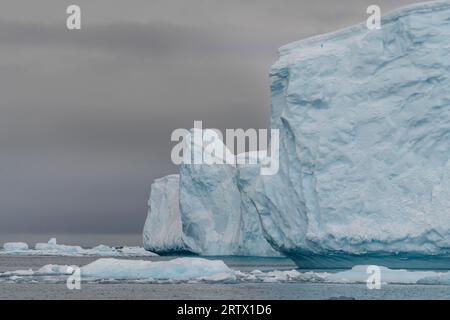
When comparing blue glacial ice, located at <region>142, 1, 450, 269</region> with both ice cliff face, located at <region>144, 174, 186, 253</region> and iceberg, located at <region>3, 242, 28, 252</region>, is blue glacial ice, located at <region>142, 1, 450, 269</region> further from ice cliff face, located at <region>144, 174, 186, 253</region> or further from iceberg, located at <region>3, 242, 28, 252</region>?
iceberg, located at <region>3, 242, 28, 252</region>

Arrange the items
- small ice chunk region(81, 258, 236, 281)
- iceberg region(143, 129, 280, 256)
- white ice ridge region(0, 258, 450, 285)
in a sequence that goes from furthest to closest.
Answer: iceberg region(143, 129, 280, 256), small ice chunk region(81, 258, 236, 281), white ice ridge region(0, 258, 450, 285)

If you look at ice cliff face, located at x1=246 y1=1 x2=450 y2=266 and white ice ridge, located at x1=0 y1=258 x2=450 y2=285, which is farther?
ice cliff face, located at x1=246 y1=1 x2=450 y2=266

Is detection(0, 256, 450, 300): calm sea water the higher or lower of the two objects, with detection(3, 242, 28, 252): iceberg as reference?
higher

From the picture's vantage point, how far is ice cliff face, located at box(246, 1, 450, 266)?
31328mm

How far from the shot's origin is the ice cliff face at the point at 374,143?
31328 millimetres

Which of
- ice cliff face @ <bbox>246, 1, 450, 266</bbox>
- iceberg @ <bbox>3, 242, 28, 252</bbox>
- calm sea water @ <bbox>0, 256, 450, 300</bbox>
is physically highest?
ice cliff face @ <bbox>246, 1, 450, 266</bbox>

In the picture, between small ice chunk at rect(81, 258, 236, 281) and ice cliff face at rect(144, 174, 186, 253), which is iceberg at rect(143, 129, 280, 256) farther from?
small ice chunk at rect(81, 258, 236, 281)

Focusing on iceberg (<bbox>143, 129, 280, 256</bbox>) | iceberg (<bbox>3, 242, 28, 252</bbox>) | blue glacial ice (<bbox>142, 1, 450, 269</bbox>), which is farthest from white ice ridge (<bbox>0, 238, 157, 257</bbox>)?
blue glacial ice (<bbox>142, 1, 450, 269</bbox>)

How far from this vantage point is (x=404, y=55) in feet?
106

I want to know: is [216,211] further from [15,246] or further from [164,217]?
[15,246]

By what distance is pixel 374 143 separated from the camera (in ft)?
106

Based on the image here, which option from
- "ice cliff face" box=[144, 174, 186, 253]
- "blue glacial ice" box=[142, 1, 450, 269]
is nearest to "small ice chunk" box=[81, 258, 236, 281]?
"blue glacial ice" box=[142, 1, 450, 269]

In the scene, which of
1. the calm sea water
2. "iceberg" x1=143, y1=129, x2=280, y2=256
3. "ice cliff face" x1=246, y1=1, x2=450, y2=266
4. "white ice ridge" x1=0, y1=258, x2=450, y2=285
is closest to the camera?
the calm sea water

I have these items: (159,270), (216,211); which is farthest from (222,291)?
(216,211)
